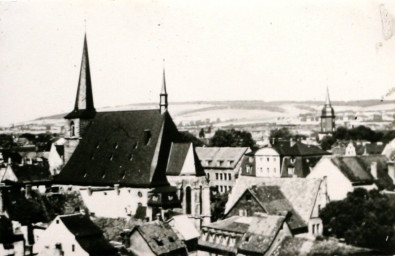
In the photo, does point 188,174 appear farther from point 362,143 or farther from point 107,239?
point 362,143

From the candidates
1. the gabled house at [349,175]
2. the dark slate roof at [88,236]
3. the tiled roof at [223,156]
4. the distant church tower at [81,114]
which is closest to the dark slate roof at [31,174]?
the distant church tower at [81,114]

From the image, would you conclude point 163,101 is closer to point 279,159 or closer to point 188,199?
point 188,199

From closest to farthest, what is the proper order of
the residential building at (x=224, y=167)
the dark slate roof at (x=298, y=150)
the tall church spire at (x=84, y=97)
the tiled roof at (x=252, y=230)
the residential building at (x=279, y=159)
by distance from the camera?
the tiled roof at (x=252, y=230), the tall church spire at (x=84, y=97), the residential building at (x=279, y=159), the dark slate roof at (x=298, y=150), the residential building at (x=224, y=167)

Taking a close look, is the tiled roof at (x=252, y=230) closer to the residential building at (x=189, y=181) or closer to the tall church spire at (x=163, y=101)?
the residential building at (x=189, y=181)

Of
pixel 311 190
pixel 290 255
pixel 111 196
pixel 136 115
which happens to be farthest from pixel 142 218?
pixel 290 255

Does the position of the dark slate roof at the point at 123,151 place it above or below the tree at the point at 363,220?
above

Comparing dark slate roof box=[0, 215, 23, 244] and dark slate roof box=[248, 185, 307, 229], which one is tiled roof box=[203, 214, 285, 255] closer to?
dark slate roof box=[248, 185, 307, 229]

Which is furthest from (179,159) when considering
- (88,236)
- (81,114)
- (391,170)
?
(391,170)
